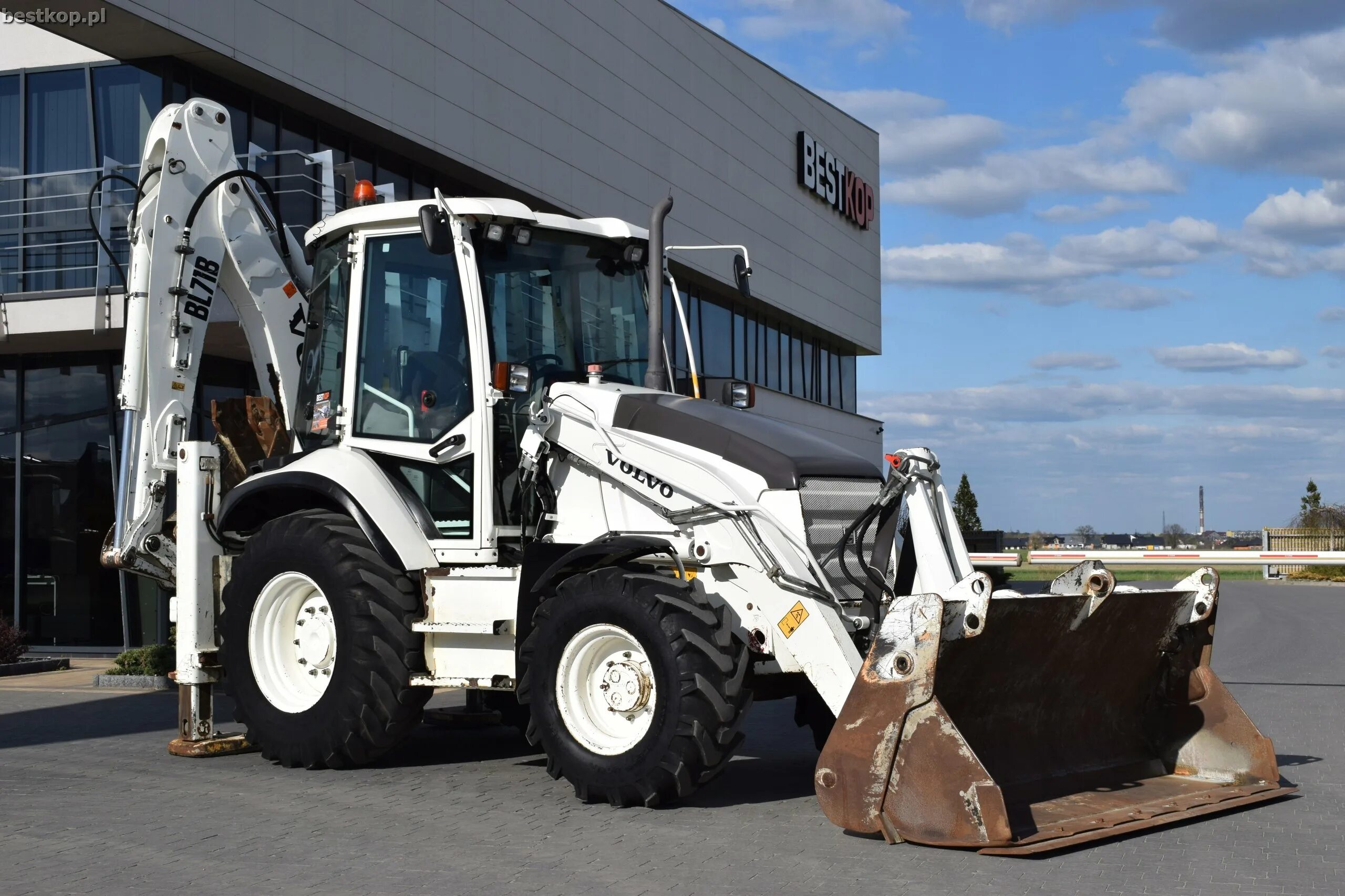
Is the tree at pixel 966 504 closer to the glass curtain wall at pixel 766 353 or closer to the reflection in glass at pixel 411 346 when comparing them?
the glass curtain wall at pixel 766 353

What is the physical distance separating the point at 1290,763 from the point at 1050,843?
12.0ft

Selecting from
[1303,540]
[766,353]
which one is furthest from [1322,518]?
[766,353]

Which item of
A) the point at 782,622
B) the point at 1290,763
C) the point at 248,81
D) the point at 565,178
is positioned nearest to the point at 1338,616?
the point at 565,178

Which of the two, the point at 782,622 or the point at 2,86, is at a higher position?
the point at 2,86

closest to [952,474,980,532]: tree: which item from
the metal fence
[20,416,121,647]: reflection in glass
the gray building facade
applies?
the metal fence

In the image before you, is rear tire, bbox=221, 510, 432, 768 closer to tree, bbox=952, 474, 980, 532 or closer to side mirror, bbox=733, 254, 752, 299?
side mirror, bbox=733, 254, 752, 299

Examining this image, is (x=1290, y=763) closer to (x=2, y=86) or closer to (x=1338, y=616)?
(x=2, y=86)

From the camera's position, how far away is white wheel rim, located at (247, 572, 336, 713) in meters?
9.00

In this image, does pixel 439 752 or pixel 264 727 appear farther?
pixel 439 752

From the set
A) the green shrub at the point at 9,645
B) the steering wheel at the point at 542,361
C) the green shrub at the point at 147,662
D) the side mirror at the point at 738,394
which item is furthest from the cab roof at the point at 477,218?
the green shrub at the point at 9,645

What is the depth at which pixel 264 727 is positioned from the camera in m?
9.03

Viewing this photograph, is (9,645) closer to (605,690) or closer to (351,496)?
(351,496)

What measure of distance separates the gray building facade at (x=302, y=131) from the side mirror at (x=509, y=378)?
3.98ft

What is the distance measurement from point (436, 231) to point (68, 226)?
10788 mm
